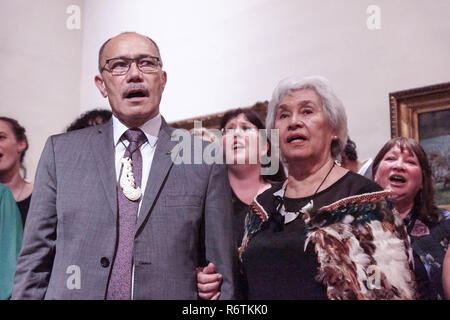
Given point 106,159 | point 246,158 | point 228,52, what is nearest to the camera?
point 106,159

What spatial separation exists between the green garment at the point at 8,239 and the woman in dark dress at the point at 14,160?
17 centimetres

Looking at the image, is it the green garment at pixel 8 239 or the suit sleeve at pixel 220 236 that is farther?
the green garment at pixel 8 239

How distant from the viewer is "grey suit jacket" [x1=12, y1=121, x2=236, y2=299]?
4.69 ft

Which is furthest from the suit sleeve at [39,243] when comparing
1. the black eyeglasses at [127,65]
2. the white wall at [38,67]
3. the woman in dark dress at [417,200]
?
the white wall at [38,67]

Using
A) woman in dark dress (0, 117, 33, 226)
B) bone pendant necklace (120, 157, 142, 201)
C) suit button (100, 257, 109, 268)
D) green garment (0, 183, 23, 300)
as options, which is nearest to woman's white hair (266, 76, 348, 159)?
bone pendant necklace (120, 157, 142, 201)

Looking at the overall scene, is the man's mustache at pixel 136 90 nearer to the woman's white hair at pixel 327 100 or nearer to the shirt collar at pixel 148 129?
the shirt collar at pixel 148 129

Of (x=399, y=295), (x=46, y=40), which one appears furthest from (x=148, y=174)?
(x=46, y=40)

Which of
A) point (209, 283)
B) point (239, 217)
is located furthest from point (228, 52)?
point (209, 283)

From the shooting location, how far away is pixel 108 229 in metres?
1.46

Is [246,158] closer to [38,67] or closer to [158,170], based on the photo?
[158,170]

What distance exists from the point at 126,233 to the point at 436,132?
1.25 metres

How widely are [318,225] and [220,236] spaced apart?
30cm

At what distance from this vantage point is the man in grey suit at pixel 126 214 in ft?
4.70

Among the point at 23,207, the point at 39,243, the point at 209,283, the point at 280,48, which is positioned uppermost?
the point at 280,48
